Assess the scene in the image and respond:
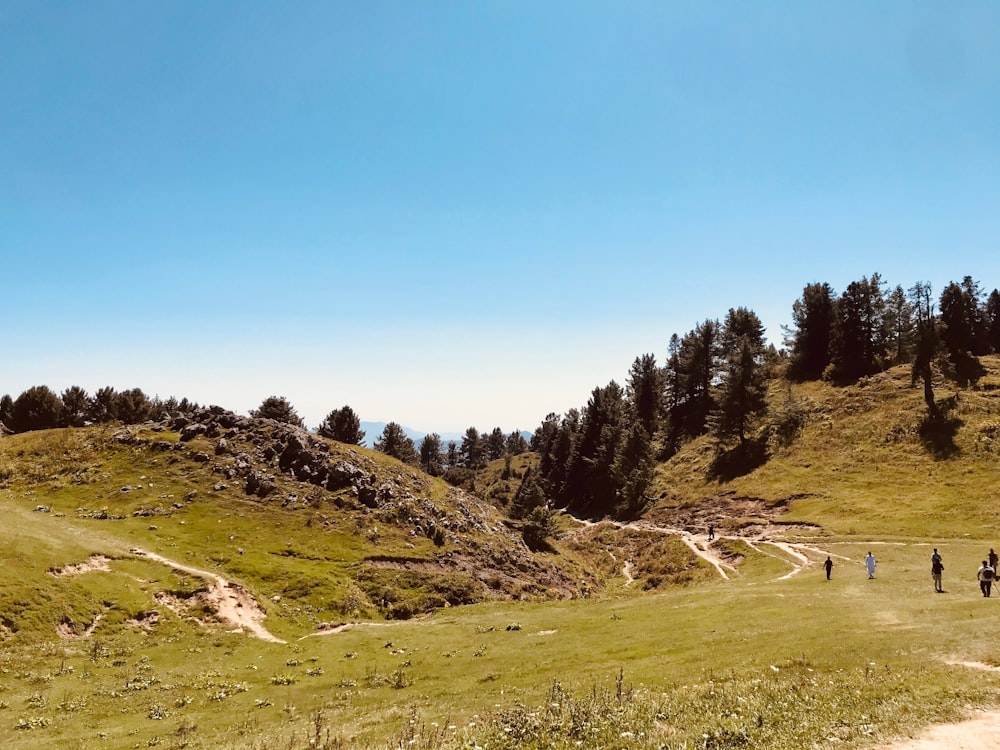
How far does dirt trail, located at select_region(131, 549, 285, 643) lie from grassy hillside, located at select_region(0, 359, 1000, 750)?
1.24 ft

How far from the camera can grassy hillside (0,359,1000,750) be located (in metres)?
20.0

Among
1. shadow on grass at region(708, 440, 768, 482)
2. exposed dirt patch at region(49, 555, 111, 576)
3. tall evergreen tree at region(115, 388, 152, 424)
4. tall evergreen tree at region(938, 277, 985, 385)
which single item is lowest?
exposed dirt patch at region(49, 555, 111, 576)

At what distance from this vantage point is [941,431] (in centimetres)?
9212

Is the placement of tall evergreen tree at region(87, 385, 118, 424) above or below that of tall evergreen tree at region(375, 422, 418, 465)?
above

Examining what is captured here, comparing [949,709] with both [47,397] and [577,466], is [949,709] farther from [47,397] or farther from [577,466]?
[47,397]

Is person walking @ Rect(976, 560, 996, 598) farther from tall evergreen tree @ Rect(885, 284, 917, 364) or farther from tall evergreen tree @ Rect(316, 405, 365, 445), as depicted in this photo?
tall evergreen tree @ Rect(885, 284, 917, 364)

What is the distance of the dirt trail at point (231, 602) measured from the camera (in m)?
40.3

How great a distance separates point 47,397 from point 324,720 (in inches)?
5224

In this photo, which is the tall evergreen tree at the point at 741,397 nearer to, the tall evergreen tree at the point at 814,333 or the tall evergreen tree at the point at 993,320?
the tall evergreen tree at the point at 814,333

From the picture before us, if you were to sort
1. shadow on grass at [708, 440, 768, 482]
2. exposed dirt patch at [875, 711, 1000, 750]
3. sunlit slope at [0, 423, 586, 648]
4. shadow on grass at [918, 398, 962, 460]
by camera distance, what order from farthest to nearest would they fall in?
shadow on grass at [708, 440, 768, 482]
shadow on grass at [918, 398, 962, 460]
sunlit slope at [0, 423, 586, 648]
exposed dirt patch at [875, 711, 1000, 750]

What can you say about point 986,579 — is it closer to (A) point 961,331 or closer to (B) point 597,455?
(B) point 597,455

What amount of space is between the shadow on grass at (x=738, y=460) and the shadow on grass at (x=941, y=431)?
25.9 metres

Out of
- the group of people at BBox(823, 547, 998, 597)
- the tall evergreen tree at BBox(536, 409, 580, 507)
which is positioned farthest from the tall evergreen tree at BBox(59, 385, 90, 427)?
the group of people at BBox(823, 547, 998, 597)

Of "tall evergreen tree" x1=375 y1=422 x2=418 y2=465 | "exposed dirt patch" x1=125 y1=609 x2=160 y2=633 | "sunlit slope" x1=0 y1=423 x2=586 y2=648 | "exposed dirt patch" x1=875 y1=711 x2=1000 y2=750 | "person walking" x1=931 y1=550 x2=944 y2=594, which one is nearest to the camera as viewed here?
"exposed dirt patch" x1=875 y1=711 x2=1000 y2=750
